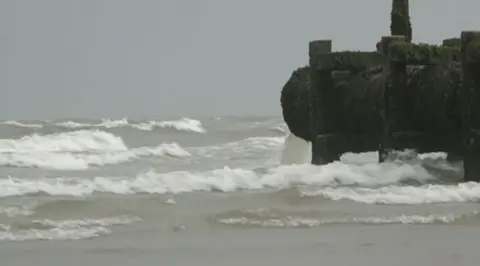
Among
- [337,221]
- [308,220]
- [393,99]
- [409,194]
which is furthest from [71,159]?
[337,221]

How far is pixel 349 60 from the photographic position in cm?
1141

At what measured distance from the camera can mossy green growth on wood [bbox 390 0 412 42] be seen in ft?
40.8

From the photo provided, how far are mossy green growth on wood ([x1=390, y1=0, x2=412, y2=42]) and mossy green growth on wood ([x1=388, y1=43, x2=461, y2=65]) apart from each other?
1.84 meters

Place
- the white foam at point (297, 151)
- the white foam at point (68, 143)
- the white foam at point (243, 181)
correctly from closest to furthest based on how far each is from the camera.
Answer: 1. the white foam at point (243, 181)
2. the white foam at point (297, 151)
3. the white foam at point (68, 143)

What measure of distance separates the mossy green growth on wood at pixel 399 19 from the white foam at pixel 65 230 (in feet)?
16.9

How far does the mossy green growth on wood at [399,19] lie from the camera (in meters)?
12.4

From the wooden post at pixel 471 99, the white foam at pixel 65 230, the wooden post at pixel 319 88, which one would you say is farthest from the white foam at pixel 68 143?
the white foam at pixel 65 230

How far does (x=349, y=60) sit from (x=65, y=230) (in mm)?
4615

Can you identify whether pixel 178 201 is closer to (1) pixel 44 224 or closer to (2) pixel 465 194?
(1) pixel 44 224

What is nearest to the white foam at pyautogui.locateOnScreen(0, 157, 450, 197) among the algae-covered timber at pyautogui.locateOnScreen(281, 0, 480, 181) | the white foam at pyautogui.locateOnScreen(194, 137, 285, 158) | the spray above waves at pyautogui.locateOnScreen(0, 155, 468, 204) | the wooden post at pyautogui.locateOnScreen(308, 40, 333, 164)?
the spray above waves at pyautogui.locateOnScreen(0, 155, 468, 204)

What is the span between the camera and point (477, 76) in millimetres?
9711

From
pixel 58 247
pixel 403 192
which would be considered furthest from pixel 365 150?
pixel 58 247

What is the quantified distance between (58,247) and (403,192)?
3756mm

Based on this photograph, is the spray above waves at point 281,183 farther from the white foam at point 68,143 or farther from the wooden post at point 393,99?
the white foam at point 68,143
